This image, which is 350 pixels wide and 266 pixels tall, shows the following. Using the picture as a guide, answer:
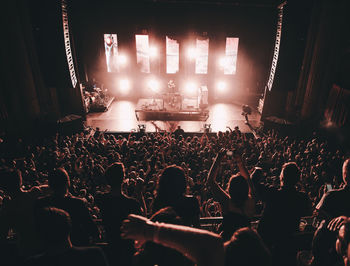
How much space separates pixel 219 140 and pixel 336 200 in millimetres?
4447

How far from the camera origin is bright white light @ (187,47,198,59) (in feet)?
49.7

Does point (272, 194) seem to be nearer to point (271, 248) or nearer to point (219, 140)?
point (271, 248)

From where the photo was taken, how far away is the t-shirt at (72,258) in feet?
4.48

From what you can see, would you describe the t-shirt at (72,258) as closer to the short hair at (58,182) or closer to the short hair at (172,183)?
the short hair at (172,183)

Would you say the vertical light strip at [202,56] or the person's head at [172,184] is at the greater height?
the vertical light strip at [202,56]

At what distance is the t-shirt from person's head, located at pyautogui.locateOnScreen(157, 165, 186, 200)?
68 centimetres

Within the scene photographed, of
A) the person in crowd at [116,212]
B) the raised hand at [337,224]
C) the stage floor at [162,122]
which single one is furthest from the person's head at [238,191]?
the stage floor at [162,122]

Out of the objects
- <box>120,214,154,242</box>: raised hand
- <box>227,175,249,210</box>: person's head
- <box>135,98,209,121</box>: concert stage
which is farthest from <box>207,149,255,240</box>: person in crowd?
<box>135,98,209,121</box>: concert stage

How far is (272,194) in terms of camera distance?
2.25m

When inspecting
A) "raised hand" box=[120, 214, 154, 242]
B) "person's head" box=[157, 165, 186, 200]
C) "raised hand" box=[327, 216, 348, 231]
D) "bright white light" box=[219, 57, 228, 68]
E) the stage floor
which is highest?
"bright white light" box=[219, 57, 228, 68]

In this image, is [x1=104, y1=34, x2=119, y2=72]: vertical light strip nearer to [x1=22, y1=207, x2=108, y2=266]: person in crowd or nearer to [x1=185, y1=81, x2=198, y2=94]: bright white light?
[x1=185, y1=81, x2=198, y2=94]: bright white light

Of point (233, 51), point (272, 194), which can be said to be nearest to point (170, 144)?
point (272, 194)

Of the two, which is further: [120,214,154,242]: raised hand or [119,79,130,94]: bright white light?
[119,79,130,94]: bright white light

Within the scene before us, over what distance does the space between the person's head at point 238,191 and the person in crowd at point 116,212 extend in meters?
0.89
